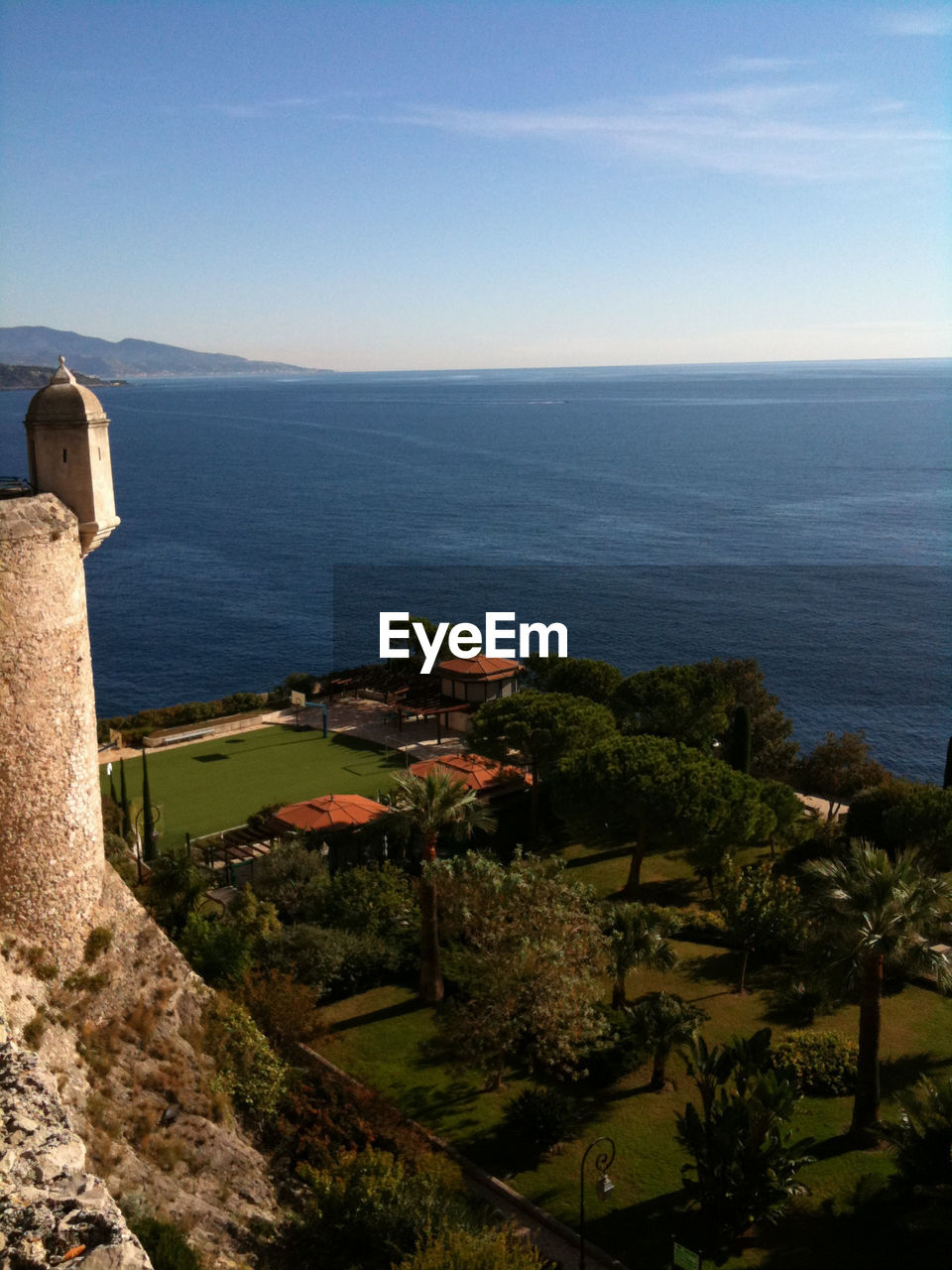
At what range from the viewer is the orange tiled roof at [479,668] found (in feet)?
158

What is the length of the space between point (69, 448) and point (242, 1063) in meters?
11.2

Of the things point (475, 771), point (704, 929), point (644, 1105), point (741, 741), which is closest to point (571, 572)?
point (741, 741)

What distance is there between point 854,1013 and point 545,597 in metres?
75.3

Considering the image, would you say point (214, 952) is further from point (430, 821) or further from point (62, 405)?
point (62, 405)

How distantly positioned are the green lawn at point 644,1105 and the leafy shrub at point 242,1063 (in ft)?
14.5

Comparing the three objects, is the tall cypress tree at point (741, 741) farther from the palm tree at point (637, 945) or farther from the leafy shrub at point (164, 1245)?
the leafy shrub at point (164, 1245)

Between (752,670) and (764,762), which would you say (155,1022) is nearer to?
(764,762)

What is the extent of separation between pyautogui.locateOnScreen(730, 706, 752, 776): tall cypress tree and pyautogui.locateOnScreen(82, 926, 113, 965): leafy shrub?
27.2 m

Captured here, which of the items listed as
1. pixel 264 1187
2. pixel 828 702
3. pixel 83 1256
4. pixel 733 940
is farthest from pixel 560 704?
pixel 828 702

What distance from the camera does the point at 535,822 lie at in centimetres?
3609

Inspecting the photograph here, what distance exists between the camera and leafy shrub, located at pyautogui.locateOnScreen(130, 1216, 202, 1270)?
13.3 m

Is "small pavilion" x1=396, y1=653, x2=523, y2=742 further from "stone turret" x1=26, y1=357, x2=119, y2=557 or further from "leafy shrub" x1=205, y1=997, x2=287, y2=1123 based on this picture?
"stone turret" x1=26, y1=357, x2=119, y2=557

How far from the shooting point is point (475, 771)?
3781cm

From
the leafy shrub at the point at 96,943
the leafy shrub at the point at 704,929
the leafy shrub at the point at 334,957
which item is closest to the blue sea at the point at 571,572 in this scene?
the leafy shrub at the point at 704,929
